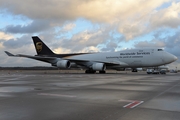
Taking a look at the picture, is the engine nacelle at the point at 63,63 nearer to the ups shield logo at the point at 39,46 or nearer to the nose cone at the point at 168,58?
the ups shield logo at the point at 39,46

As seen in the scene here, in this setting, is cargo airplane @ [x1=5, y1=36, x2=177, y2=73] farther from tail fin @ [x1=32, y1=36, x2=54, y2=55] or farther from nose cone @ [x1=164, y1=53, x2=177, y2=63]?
tail fin @ [x1=32, y1=36, x2=54, y2=55]

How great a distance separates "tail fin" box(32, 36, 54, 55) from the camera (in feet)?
A: 151

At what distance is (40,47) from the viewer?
45938mm

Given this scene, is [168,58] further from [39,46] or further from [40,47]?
[39,46]

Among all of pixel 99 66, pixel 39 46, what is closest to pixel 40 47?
pixel 39 46

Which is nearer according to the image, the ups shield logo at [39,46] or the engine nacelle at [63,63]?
the engine nacelle at [63,63]

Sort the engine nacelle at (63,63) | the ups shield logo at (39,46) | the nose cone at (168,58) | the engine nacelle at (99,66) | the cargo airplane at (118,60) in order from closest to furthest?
the nose cone at (168,58) → the cargo airplane at (118,60) → the engine nacelle at (99,66) → the engine nacelle at (63,63) → the ups shield logo at (39,46)

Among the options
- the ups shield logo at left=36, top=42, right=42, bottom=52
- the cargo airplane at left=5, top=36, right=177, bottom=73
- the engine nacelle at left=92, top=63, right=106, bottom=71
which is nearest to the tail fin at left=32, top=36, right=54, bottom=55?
the ups shield logo at left=36, top=42, right=42, bottom=52

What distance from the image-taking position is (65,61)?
37219 millimetres

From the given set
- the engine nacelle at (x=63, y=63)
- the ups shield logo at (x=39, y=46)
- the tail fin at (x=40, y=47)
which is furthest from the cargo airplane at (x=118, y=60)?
the ups shield logo at (x=39, y=46)

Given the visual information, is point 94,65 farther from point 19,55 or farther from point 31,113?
point 31,113

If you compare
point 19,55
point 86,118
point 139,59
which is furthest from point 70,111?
point 19,55

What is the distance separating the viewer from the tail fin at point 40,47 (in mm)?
45906

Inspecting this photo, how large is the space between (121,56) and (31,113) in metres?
32.3
